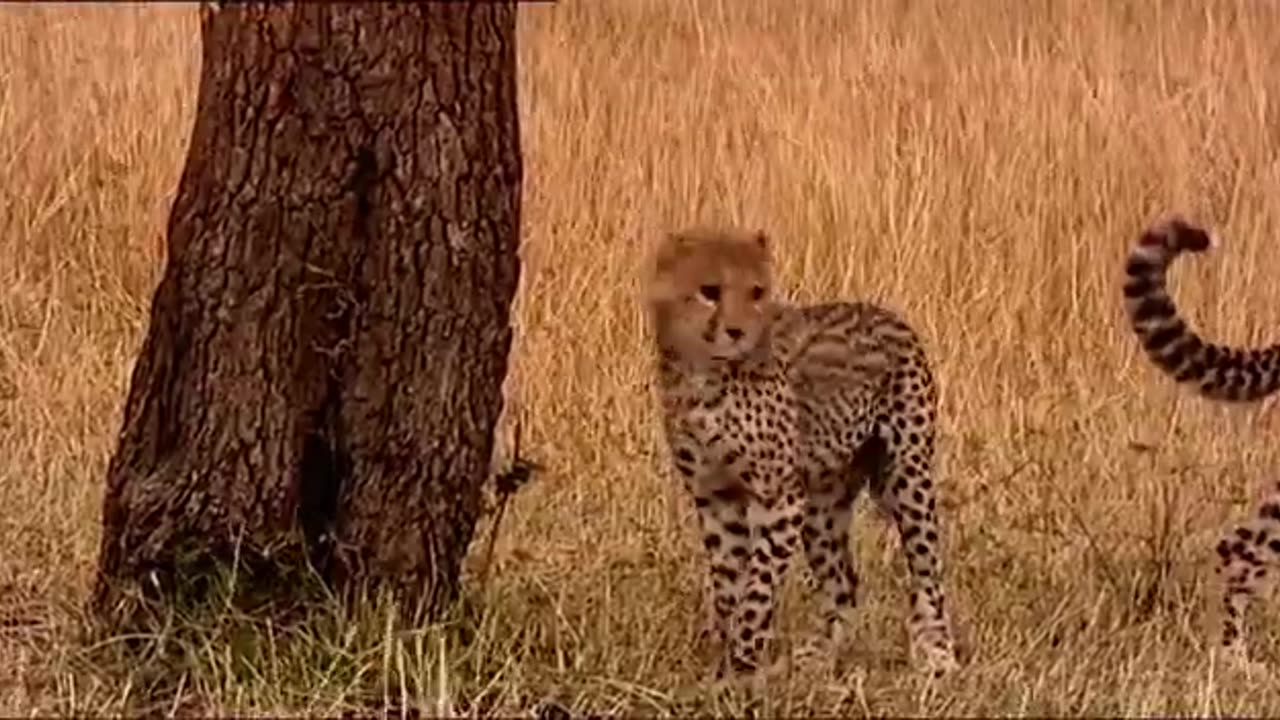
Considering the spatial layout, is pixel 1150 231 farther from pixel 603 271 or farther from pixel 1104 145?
pixel 1104 145

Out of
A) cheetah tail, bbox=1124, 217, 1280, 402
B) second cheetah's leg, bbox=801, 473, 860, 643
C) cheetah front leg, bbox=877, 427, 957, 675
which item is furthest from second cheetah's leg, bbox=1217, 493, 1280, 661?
second cheetah's leg, bbox=801, 473, 860, 643

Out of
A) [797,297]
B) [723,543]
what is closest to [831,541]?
[723,543]

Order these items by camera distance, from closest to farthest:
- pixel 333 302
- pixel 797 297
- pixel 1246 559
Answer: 1. pixel 333 302
2. pixel 1246 559
3. pixel 797 297

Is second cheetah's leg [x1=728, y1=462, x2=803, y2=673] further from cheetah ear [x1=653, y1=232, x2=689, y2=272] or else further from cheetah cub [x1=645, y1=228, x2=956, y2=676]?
cheetah ear [x1=653, y1=232, x2=689, y2=272]

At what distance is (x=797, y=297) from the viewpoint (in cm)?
606

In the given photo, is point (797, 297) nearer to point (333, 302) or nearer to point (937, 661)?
point (937, 661)

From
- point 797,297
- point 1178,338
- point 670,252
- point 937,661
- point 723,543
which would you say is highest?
point 670,252

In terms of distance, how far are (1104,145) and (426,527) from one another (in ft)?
10.7

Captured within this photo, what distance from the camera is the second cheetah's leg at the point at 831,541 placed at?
14.1ft

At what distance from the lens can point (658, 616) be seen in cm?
412

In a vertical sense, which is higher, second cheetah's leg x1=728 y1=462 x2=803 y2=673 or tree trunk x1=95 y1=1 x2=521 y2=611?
tree trunk x1=95 y1=1 x2=521 y2=611

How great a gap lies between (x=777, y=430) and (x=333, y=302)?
674 millimetres

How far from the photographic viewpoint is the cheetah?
4250 mm

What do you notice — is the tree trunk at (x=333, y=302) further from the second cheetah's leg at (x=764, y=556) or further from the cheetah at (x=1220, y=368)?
the cheetah at (x=1220, y=368)
